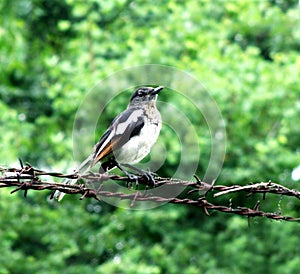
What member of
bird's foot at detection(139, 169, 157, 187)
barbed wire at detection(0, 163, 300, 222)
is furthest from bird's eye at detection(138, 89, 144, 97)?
barbed wire at detection(0, 163, 300, 222)

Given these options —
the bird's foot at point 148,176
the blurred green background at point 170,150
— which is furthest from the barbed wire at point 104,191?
the blurred green background at point 170,150

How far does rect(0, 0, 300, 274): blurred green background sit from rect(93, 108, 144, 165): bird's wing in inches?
217

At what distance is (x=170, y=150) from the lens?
1128 centimetres

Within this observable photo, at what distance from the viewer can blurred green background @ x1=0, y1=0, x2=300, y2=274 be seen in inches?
447

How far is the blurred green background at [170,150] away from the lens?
11.3 metres

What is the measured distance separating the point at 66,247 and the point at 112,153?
Answer: 277 inches

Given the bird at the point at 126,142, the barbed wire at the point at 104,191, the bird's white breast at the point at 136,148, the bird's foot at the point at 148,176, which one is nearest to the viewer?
the barbed wire at the point at 104,191

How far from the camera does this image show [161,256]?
11508 millimetres

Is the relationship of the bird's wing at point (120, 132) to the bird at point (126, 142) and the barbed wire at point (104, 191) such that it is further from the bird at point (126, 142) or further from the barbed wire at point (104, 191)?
the barbed wire at point (104, 191)

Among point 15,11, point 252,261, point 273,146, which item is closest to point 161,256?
point 252,261

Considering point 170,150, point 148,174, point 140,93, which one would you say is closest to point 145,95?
point 140,93

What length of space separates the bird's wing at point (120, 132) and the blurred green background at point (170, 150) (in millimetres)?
5509

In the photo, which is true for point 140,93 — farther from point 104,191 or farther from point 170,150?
point 170,150

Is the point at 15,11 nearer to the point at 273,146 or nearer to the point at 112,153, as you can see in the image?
the point at 273,146
